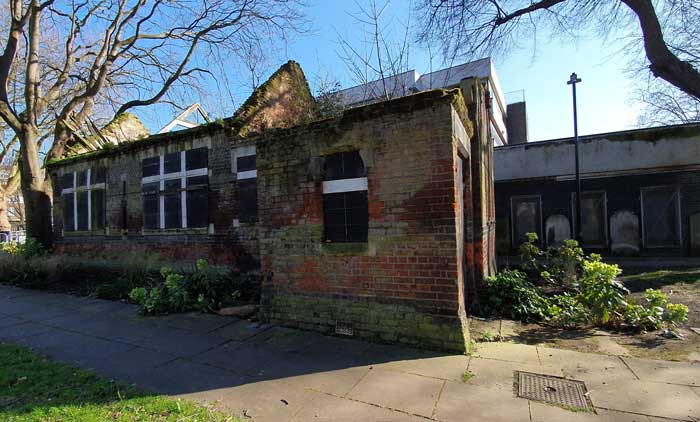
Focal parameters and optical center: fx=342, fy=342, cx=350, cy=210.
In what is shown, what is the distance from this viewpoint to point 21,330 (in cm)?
567

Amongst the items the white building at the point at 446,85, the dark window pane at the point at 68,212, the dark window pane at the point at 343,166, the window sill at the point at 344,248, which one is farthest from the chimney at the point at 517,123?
the dark window pane at the point at 68,212

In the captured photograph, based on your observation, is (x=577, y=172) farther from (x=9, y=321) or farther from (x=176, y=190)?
(x=9, y=321)

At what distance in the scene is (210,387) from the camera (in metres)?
3.40

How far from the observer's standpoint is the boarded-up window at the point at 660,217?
1299cm

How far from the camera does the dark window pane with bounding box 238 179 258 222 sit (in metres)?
8.58

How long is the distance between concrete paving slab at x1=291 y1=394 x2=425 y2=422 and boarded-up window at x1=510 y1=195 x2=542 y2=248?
14.1 metres

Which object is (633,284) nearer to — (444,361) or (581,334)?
(581,334)

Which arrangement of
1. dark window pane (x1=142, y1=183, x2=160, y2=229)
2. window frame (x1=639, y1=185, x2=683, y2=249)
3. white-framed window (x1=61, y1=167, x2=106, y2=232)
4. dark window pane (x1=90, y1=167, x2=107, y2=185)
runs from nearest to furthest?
dark window pane (x1=142, y1=183, x2=160, y2=229), dark window pane (x1=90, y1=167, x2=107, y2=185), white-framed window (x1=61, y1=167, x2=106, y2=232), window frame (x1=639, y1=185, x2=683, y2=249)

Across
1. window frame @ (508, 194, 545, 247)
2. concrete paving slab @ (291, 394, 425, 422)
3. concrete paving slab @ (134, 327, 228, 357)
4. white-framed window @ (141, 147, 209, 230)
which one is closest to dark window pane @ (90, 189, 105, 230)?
white-framed window @ (141, 147, 209, 230)

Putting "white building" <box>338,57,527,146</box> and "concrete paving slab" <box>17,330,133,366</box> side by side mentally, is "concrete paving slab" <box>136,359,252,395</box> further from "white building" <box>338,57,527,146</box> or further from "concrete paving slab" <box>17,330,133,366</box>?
"white building" <box>338,57,527,146</box>

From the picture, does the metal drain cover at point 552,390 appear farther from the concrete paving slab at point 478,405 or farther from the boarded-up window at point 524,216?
the boarded-up window at point 524,216

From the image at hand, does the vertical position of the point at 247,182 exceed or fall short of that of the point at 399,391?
it exceeds it

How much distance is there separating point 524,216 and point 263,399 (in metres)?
14.8

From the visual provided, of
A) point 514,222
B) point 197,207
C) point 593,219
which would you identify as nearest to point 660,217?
point 593,219
